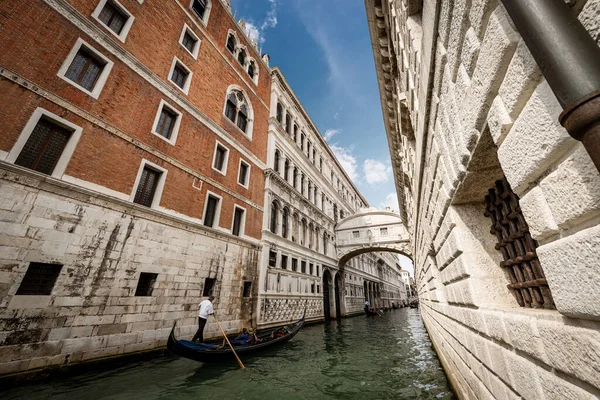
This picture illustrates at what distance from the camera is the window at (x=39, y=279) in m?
5.12

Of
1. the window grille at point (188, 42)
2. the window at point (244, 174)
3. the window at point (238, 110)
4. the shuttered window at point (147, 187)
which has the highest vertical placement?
the window grille at point (188, 42)

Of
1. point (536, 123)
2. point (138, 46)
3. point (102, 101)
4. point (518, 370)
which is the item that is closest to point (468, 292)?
point (518, 370)

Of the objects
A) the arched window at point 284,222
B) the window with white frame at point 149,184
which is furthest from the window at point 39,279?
the arched window at point 284,222

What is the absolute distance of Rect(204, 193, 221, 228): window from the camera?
988 cm

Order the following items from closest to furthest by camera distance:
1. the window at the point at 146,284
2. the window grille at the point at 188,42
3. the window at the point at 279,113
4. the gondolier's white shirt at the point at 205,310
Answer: the window at the point at 146,284, the gondolier's white shirt at the point at 205,310, the window grille at the point at 188,42, the window at the point at 279,113

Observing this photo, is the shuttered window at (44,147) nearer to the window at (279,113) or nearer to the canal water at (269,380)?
the canal water at (269,380)

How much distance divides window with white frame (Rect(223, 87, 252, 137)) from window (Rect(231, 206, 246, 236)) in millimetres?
4571

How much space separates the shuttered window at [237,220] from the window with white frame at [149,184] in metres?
3.61

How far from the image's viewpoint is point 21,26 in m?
5.90

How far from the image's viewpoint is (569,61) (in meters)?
0.69

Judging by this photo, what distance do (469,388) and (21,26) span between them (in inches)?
445

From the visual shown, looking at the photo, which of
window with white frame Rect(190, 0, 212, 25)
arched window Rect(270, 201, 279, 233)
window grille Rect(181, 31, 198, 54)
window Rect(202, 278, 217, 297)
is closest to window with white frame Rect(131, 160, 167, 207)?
window Rect(202, 278, 217, 297)

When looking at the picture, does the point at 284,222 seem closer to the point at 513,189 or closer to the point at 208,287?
the point at 208,287

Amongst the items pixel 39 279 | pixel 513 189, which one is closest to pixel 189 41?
pixel 39 279
